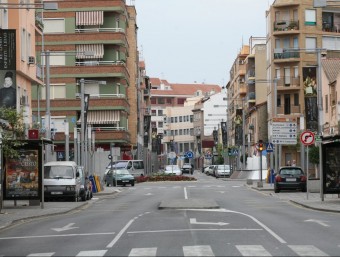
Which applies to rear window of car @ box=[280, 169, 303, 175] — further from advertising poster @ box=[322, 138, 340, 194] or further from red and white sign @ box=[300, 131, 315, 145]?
advertising poster @ box=[322, 138, 340, 194]

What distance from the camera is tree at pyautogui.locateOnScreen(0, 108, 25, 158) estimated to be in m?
29.6

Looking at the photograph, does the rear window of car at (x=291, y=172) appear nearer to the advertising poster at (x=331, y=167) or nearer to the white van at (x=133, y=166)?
the advertising poster at (x=331, y=167)

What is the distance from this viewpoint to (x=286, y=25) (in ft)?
306

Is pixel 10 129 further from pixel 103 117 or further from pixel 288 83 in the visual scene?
pixel 288 83

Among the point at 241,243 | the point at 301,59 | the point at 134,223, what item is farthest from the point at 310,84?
the point at 241,243

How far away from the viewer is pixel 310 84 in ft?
207

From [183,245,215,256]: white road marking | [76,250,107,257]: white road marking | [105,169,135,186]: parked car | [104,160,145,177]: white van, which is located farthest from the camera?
[104,160,145,177]: white van

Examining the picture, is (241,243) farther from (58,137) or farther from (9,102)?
(58,137)

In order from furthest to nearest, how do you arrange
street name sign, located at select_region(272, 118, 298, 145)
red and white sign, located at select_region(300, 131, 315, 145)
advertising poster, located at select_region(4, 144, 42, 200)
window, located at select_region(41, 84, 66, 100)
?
window, located at select_region(41, 84, 66, 100), street name sign, located at select_region(272, 118, 298, 145), red and white sign, located at select_region(300, 131, 315, 145), advertising poster, located at select_region(4, 144, 42, 200)

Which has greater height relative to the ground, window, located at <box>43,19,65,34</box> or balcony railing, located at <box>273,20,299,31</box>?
balcony railing, located at <box>273,20,299,31</box>

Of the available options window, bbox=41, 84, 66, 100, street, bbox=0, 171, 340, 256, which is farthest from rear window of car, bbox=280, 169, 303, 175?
window, bbox=41, 84, 66, 100

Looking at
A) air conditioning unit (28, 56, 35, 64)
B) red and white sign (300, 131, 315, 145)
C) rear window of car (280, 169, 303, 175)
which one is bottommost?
rear window of car (280, 169, 303, 175)

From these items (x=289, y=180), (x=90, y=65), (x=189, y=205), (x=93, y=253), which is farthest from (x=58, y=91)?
(x=93, y=253)

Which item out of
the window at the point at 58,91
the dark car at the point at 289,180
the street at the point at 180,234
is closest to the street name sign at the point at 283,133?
the dark car at the point at 289,180
